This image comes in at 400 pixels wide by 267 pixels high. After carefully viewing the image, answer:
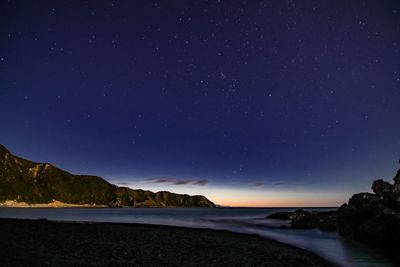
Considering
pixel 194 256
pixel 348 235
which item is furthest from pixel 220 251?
pixel 348 235

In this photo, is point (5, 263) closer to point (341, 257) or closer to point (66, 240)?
point (66, 240)

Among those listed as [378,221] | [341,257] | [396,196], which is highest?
[396,196]

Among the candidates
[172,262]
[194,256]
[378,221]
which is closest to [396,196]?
[378,221]

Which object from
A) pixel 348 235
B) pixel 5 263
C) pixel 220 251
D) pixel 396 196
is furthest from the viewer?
pixel 348 235

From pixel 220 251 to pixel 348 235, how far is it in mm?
27862

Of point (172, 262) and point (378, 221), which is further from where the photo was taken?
point (378, 221)

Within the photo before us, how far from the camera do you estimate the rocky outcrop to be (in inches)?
1219

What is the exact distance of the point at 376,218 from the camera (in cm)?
3466

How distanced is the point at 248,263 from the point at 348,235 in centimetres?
3056

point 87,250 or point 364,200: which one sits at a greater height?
point 364,200

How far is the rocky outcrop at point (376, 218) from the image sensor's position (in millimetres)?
30953

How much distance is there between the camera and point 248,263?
18719 mm

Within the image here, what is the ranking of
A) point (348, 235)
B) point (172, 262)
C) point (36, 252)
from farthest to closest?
point (348, 235) < point (36, 252) < point (172, 262)

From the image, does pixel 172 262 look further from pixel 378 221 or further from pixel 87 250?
pixel 378 221
